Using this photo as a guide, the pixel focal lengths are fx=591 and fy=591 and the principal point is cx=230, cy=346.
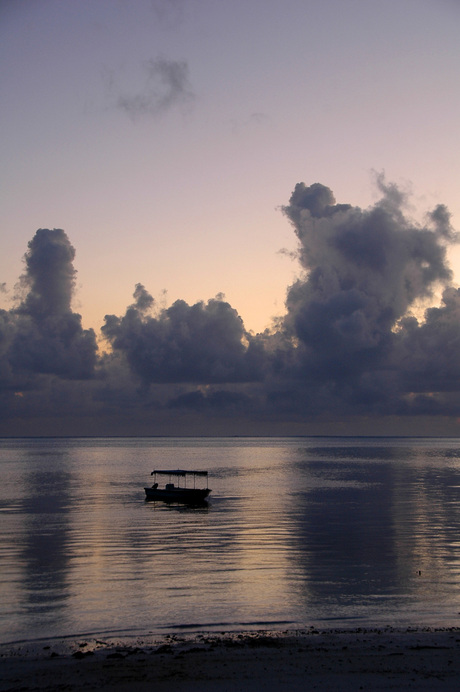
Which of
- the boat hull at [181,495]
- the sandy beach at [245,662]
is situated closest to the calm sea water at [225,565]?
the sandy beach at [245,662]

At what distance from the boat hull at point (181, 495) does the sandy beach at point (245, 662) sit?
53.3 meters

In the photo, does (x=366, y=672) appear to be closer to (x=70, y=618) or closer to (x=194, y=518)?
(x=70, y=618)

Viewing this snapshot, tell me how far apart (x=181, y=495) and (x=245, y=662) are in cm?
5908

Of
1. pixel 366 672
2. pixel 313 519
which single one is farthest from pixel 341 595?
pixel 313 519

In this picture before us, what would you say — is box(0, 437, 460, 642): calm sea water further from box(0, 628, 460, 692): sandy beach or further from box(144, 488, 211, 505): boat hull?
box(144, 488, 211, 505): boat hull

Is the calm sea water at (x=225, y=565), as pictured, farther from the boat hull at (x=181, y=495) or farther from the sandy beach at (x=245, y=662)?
the boat hull at (x=181, y=495)

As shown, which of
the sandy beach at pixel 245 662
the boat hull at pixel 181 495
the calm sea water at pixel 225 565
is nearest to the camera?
the sandy beach at pixel 245 662

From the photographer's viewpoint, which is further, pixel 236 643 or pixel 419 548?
pixel 419 548

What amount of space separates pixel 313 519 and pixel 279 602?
3318 cm

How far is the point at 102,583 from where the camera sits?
35531mm

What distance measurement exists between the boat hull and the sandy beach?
175 feet

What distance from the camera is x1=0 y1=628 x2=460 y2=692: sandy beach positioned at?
20875mm

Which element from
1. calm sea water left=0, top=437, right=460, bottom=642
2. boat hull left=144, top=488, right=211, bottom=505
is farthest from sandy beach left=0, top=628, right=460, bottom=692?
boat hull left=144, top=488, right=211, bottom=505

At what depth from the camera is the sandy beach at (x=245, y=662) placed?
68.5ft
